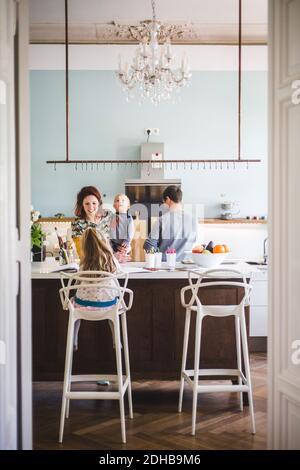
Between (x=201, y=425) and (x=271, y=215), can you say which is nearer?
(x=271, y=215)

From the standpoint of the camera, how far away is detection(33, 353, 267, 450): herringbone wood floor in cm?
339

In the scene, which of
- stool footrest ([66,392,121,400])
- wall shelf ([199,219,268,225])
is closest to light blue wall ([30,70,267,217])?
wall shelf ([199,219,268,225])

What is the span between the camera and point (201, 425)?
3723 mm

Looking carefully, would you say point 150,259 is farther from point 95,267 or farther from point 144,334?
point 95,267

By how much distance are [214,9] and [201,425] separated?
476 centimetres

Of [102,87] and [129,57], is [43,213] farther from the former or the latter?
[129,57]

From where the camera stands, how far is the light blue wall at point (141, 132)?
26.7 feet

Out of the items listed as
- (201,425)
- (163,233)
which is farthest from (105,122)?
(201,425)

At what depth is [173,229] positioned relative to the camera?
16.4 ft

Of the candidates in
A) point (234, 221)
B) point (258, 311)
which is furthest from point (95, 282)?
point (234, 221)

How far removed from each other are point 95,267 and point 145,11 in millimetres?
4052

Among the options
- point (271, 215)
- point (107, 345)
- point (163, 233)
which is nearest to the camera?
point (271, 215)

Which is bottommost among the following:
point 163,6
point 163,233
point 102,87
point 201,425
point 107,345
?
point 201,425
